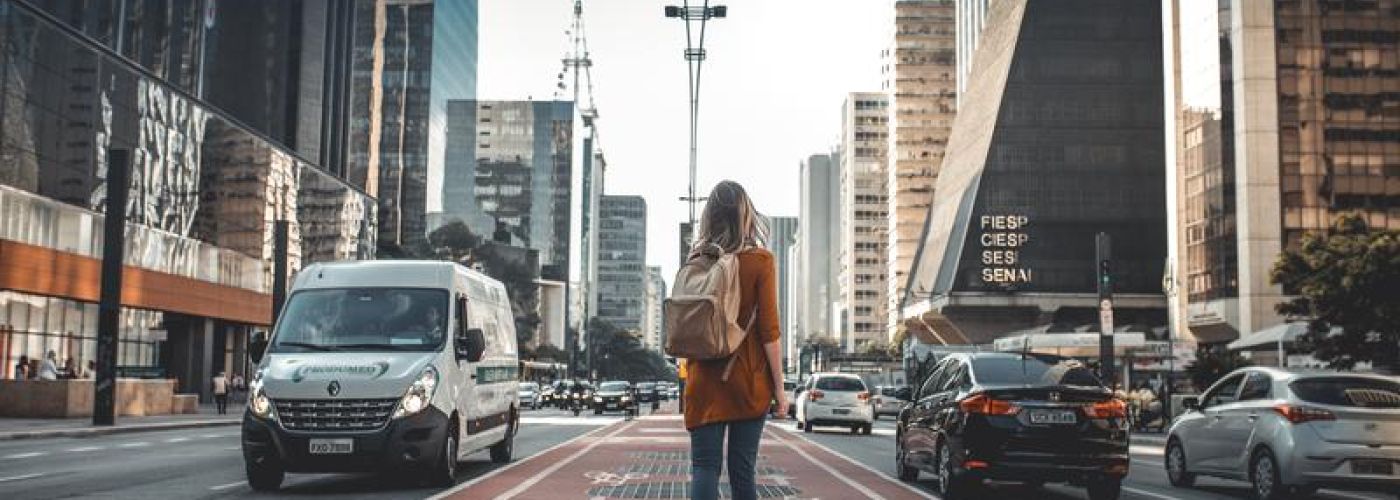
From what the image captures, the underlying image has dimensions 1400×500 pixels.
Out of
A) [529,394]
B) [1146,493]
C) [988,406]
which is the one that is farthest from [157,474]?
[529,394]

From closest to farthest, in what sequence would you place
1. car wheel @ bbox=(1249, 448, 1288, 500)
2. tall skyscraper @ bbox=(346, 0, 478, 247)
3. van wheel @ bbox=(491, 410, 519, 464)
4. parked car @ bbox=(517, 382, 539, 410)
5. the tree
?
car wheel @ bbox=(1249, 448, 1288, 500) → van wheel @ bbox=(491, 410, 519, 464) → the tree → parked car @ bbox=(517, 382, 539, 410) → tall skyscraper @ bbox=(346, 0, 478, 247)

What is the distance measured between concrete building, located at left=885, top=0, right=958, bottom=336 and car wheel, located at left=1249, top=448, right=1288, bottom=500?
145m

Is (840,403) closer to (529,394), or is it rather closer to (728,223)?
(728,223)

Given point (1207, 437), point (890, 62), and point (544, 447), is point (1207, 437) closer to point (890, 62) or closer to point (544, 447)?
point (544, 447)

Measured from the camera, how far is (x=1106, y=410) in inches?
492

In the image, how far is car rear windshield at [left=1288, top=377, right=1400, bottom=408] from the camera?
14.0 metres

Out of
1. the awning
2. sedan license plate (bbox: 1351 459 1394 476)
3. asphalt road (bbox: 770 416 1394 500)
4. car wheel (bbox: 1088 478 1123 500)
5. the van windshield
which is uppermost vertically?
the awning

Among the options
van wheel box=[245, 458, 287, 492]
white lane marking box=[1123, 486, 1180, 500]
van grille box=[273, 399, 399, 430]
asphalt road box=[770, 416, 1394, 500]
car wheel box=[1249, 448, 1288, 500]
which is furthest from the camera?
asphalt road box=[770, 416, 1394, 500]

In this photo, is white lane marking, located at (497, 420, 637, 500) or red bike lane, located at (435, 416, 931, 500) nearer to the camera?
white lane marking, located at (497, 420, 637, 500)

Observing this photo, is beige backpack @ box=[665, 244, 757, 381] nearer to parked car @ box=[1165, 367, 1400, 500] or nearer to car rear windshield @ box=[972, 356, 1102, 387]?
car rear windshield @ box=[972, 356, 1102, 387]

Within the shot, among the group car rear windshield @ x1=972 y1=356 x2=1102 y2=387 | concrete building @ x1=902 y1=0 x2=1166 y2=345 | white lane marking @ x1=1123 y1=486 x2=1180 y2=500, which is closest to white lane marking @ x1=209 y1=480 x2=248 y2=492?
car rear windshield @ x1=972 y1=356 x2=1102 y2=387

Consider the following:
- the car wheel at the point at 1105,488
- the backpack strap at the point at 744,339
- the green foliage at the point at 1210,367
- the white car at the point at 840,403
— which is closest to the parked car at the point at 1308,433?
the car wheel at the point at 1105,488

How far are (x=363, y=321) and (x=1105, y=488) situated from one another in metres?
7.52

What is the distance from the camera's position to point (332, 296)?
13734 millimetres
